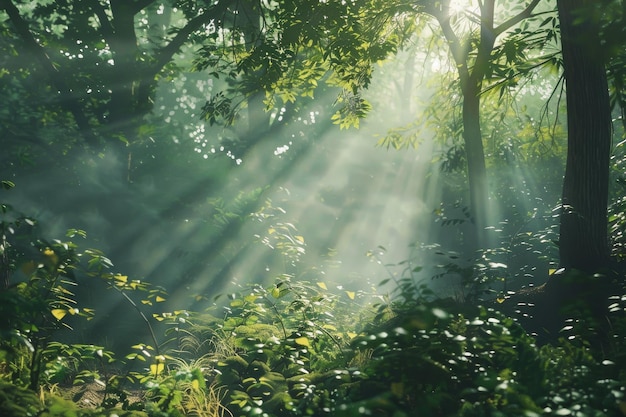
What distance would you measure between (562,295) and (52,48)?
13.3 m

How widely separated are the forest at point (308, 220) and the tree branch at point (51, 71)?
50 millimetres

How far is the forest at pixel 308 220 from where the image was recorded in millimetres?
3391

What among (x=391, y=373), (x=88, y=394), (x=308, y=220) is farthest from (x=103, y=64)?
(x=391, y=373)

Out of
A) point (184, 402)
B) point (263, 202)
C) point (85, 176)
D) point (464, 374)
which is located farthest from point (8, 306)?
point (85, 176)

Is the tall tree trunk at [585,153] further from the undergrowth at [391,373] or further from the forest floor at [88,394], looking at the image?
the forest floor at [88,394]

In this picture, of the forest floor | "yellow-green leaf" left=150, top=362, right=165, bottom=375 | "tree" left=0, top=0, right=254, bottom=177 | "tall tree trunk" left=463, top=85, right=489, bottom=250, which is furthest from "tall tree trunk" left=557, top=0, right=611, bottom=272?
"tree" left=0, top=0, right=254, bottom=177

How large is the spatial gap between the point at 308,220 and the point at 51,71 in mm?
10492

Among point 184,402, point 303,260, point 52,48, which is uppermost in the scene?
point 52,48

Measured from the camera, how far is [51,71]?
1271 centimetres

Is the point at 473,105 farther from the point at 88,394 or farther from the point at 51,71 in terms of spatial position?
the point at 51,71

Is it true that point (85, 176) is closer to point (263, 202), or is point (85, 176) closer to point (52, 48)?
point (52, 48)

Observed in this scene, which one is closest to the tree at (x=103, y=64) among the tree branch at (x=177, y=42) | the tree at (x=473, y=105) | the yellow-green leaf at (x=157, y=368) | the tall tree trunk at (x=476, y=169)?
the tree branch at (x=177, y=42)

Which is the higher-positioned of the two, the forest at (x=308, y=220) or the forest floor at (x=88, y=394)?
the forest at (x=308, y=220)

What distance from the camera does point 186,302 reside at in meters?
11.8
